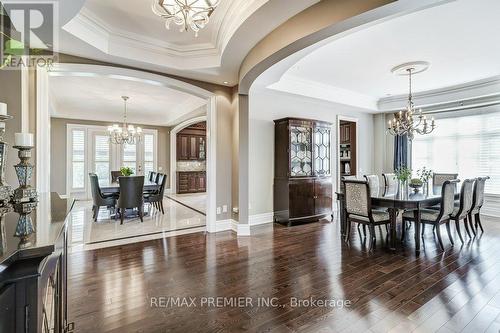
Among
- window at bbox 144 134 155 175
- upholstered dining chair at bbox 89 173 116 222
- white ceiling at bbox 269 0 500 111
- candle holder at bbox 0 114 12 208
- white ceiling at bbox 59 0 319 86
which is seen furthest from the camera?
window at bbox 144 134 155 175

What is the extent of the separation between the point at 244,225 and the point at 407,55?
12.4ft

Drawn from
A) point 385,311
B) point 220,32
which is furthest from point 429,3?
point 385,311

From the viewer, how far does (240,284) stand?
8.68ft

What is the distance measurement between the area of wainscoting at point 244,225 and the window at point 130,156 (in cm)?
627

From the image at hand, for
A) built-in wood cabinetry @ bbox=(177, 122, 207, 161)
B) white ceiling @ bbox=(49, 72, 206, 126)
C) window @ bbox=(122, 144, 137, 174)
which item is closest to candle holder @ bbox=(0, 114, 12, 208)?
white ceiling @ bbox=(49, 72, 206, 126)

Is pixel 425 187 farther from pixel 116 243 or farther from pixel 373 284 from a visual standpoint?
pixel 116 243

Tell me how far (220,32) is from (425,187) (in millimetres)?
4381

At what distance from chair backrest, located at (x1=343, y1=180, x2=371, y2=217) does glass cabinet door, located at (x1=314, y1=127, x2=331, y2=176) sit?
155cm

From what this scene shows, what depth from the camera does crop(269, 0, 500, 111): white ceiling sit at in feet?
9.63

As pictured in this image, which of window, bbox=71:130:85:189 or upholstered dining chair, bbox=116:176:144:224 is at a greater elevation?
window, bbox=71:130:85:189

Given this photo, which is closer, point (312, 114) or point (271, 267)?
point (271, 267)

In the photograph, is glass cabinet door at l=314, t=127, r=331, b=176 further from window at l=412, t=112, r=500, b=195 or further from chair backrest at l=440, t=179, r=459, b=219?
window at l=412, t=112, r=500, b=195

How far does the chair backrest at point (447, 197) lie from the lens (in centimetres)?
353

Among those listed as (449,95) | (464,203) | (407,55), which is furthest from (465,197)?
(449,95)
